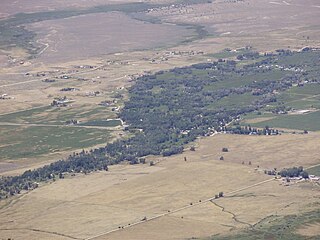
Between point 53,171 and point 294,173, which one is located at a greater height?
point 294,173

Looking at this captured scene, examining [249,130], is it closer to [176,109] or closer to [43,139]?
[176,109]

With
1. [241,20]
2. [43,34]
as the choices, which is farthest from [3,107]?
[241,20]

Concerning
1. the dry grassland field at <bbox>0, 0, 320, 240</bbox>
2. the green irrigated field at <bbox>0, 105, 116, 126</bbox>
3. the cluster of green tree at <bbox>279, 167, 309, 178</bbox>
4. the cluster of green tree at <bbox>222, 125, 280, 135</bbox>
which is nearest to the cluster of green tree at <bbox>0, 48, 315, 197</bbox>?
the cluster of green tree at <bbox>222, 125, 280, 135</bbox>

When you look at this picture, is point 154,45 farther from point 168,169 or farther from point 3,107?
point 168,169

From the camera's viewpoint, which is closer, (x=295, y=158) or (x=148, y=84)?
(x=295, y=158)

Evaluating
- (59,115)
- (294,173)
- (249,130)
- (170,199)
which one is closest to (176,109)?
(59,115)
